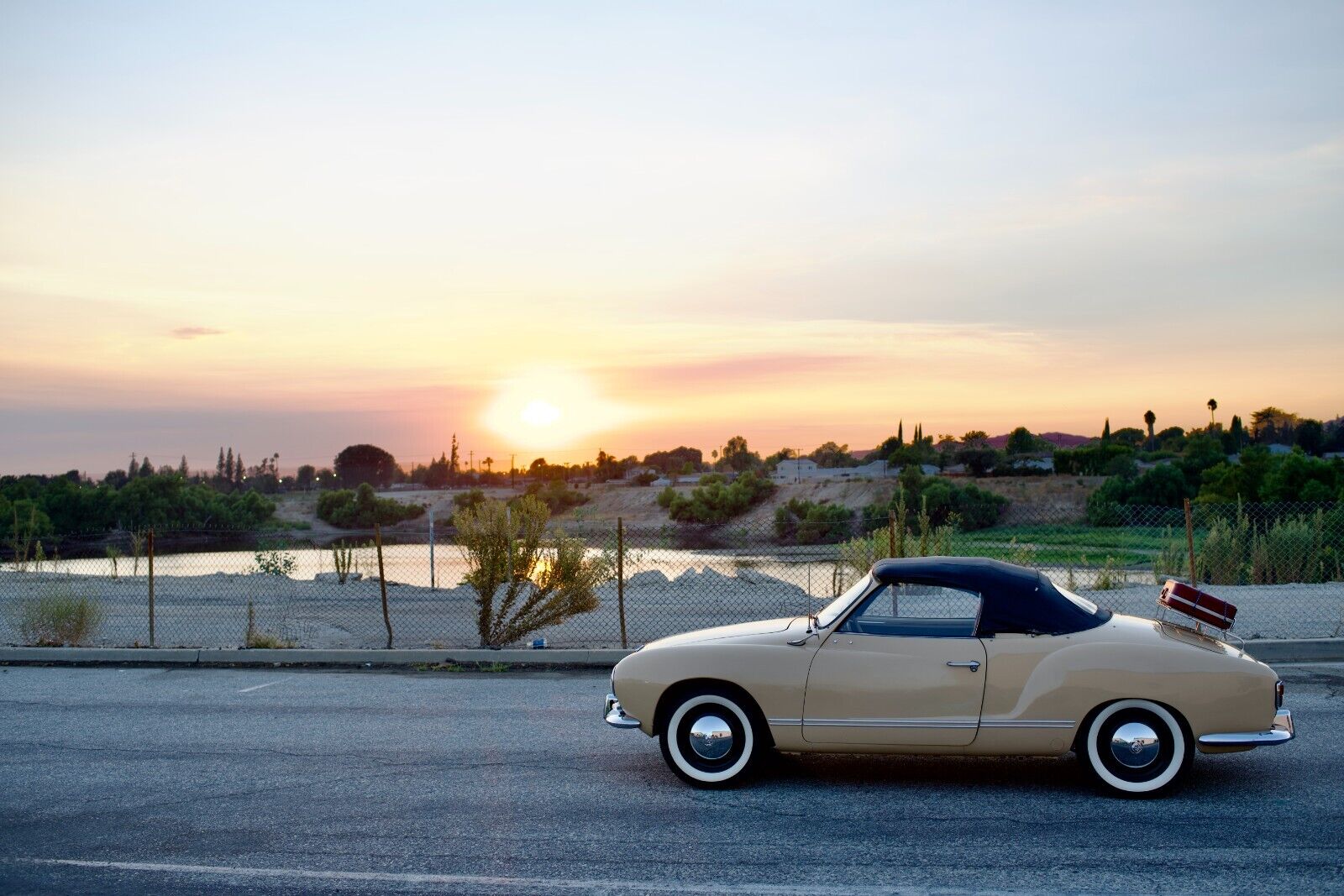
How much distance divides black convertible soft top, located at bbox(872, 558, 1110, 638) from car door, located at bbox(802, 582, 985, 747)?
0.07m

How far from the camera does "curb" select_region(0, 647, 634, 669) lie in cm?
1302

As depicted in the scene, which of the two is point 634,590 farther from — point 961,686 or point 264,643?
point 961,686

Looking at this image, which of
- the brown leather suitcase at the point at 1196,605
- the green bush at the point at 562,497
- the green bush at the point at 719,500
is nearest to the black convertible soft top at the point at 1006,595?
the brown leather suitcase at the point at 1196,605

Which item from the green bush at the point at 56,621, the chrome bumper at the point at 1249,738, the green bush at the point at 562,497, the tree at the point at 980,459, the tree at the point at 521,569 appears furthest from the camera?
the tree at the point at 980,459

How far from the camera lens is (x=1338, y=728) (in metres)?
8.76

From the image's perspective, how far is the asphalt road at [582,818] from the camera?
554cm

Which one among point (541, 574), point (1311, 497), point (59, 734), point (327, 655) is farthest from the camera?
point (1311, 497)

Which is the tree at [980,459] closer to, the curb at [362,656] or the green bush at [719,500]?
the green bush at [719,500]

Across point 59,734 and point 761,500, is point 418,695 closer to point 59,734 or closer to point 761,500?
point 59,734

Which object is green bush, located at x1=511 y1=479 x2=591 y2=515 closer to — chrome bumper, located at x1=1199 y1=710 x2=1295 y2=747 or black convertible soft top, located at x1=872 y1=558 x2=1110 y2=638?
black convertible soft top, located at x1=872 y1=558 x2=1110 y2=638

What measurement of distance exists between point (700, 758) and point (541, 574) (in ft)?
30.7

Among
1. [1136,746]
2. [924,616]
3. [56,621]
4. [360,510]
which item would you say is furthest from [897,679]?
[360,510]

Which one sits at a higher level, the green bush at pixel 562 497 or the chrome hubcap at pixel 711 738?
the green bush at pixel 562 497

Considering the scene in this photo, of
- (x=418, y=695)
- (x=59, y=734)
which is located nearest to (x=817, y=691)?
(x=418, y=695)
